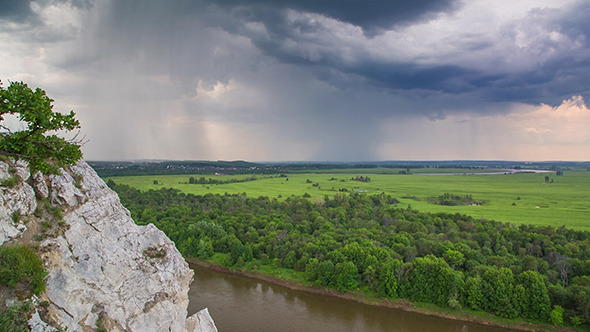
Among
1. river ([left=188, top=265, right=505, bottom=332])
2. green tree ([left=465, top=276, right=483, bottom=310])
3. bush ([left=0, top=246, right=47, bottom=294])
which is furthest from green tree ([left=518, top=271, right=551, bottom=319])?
bush ([left=0, top=246, right=47, bottom=294])

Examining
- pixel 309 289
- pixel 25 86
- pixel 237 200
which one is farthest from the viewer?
pixel 237 200

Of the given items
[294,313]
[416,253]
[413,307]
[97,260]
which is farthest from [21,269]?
[416,253]

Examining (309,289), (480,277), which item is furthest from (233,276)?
(480,277)

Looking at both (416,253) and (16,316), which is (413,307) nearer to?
(416,253)

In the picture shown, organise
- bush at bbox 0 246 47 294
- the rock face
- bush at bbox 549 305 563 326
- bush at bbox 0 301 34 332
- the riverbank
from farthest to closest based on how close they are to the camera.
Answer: the riverbank, bush at bbox 549 305 563 326, the rock face, bush at bbox 0 246 47 294, bush at bbox 0 301 34 332

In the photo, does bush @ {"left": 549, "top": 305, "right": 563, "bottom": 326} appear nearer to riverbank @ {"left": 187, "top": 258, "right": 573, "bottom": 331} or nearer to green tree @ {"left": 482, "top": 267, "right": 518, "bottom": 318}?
riverbank @ {"left": 187, "top": 258, "right": 573, "bottom": 331}

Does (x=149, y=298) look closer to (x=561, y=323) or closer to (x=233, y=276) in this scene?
(x=233, y=276)
